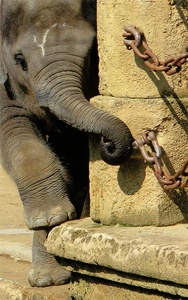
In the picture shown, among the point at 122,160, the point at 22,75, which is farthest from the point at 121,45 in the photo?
the point at 22,75

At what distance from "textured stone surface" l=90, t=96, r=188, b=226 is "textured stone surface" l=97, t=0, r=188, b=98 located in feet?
0.19

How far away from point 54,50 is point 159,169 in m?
1.68

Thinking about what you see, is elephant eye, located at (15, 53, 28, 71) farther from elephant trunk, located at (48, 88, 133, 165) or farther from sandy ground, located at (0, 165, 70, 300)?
sandy ground, located at (0, 165, 70, 300)

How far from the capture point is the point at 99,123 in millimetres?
4832

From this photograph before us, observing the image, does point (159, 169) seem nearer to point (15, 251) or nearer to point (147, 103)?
point (147, 103)

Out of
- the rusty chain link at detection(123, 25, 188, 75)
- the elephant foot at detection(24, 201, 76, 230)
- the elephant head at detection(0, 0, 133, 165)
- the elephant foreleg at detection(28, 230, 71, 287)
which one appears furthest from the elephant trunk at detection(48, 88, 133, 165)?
the elephant foreleg at detection(28, 230, 71, 287)

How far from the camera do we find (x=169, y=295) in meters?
4.16

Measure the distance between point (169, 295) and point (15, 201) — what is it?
5489 mm

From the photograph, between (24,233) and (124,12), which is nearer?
(124,12)

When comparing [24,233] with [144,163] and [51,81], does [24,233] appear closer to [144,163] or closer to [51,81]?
[51,81]

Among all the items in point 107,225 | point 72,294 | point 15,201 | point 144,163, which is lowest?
point 15,201

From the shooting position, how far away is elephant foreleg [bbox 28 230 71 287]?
5.84 m

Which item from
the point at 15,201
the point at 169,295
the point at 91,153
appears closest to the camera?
the point at 169,295

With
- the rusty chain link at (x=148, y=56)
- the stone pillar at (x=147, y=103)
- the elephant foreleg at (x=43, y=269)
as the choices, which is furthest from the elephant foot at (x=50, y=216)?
the rusty chain link at (x=148, y=56)
